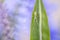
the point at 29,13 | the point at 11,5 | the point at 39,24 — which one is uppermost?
the point at 11,5

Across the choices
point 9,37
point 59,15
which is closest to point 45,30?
point 59,15

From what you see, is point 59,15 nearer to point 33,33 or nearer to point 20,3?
point 33,33

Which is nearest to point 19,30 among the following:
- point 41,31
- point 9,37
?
point 9,37

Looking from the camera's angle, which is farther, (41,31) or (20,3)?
(20,3)

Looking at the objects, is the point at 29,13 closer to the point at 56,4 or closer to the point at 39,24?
the point at 39,24

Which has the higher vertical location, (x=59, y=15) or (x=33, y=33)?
(x=59, y=15)

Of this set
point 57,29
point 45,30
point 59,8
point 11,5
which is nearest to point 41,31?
point 45,30

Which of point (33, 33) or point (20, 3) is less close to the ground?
point (20, 3)

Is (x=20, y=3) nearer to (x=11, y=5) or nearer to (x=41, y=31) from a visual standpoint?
(x=11, y=5)
